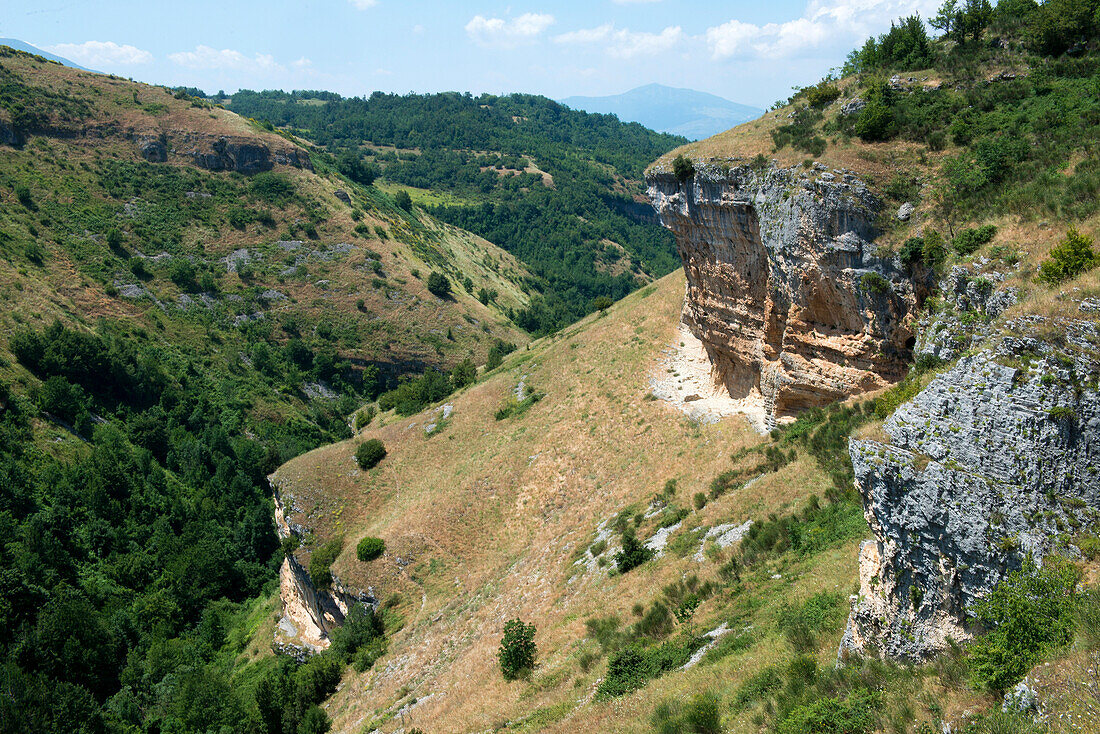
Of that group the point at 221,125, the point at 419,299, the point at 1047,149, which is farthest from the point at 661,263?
the point at 1047,149

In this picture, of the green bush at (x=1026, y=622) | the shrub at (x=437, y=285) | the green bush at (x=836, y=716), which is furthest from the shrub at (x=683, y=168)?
the shrub at (x=437, y=285)

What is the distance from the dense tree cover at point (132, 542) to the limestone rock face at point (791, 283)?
81.9 ft

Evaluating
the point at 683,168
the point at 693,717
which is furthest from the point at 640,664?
the point at 683,168

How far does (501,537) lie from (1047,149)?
2687cm

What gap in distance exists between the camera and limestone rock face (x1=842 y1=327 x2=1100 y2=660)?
8.88 m

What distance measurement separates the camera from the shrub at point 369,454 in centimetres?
4209

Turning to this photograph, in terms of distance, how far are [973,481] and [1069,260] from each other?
22.1 ft

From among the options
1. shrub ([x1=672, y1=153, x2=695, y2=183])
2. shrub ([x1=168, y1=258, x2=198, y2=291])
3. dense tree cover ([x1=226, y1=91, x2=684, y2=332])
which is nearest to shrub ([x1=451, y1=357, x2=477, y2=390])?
shrub ([x1=672, y1=153, x2=695, y2=183])

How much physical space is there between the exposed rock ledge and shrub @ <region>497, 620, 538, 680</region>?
1355 cm

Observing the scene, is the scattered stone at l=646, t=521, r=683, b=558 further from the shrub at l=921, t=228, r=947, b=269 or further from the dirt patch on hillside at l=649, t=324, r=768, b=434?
the shrub at l=921, t=228, r=947, b=269

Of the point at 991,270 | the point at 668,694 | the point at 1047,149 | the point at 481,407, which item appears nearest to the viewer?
the point at 668,694

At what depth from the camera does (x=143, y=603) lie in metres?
45.0

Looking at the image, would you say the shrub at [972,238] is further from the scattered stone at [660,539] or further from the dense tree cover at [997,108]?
the scattered stone at [660,539]

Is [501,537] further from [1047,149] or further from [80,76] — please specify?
[80,76]
